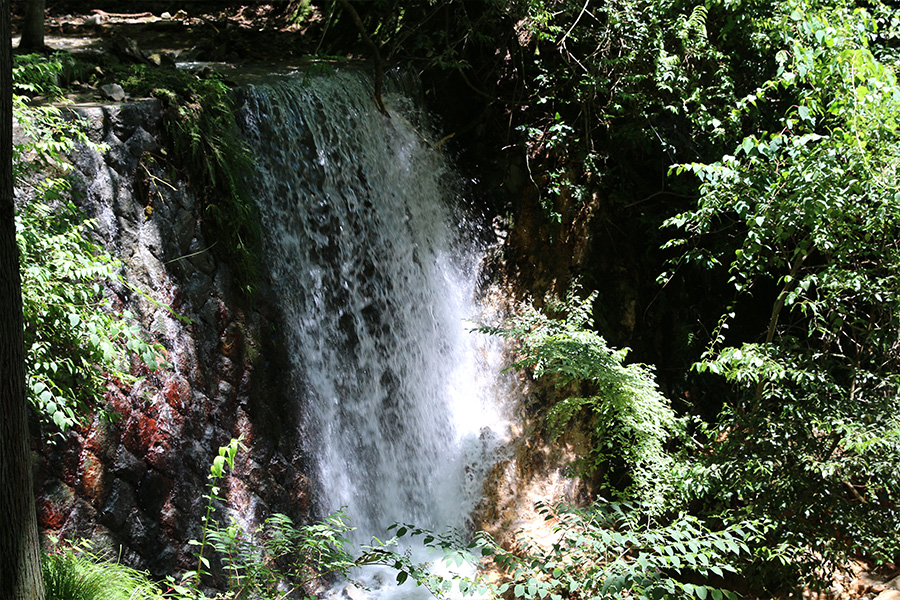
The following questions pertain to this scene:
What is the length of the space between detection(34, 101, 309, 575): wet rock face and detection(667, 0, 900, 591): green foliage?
2889 mm

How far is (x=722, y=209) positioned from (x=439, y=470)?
3.12m

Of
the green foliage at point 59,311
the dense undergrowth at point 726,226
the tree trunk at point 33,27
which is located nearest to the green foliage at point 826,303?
the dense undergrowth at point 726,226

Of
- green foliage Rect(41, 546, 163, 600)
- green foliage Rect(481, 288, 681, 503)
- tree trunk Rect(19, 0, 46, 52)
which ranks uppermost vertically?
tree trunk Rect(19, 0, 46, 52)

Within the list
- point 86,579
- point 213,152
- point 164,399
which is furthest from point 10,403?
point 213,152

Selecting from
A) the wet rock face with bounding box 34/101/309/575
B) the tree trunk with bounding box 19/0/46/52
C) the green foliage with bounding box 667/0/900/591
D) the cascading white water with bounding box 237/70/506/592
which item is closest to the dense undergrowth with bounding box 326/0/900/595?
the green foliage with bounding box 667/0/900/591

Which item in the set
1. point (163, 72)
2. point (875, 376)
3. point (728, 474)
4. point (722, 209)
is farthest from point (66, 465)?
point (875, 376)

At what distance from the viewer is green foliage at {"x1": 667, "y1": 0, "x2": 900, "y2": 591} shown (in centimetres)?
343

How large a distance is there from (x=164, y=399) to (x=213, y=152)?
1.64 m

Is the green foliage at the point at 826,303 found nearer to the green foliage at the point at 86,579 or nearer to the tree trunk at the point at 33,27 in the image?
the green foliage at the point at 86,579

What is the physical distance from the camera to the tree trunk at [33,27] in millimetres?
4719

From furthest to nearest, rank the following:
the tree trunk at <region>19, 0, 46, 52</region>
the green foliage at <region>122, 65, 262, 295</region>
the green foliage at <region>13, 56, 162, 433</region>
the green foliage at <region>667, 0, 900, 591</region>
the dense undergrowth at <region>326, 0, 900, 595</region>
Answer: the tree trunk at <region>19, 0, 46, 52</region> < the green foliage at <region>122, 65, 262, 295</region> < the dense undergrowth at <region>326, 0, 900, 595</region> < the green foliage at <region>667, 0, 900, 591</region> < the green foliage at <region>13, 56, 162, 433</region>

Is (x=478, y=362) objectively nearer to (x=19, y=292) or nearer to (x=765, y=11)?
(x=765, y=11)

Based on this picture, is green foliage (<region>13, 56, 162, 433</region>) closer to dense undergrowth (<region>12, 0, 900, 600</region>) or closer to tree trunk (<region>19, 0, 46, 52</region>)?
dense undergrowth (<region>12, 0, 900, 600</region>)

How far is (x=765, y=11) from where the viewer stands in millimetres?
5262
